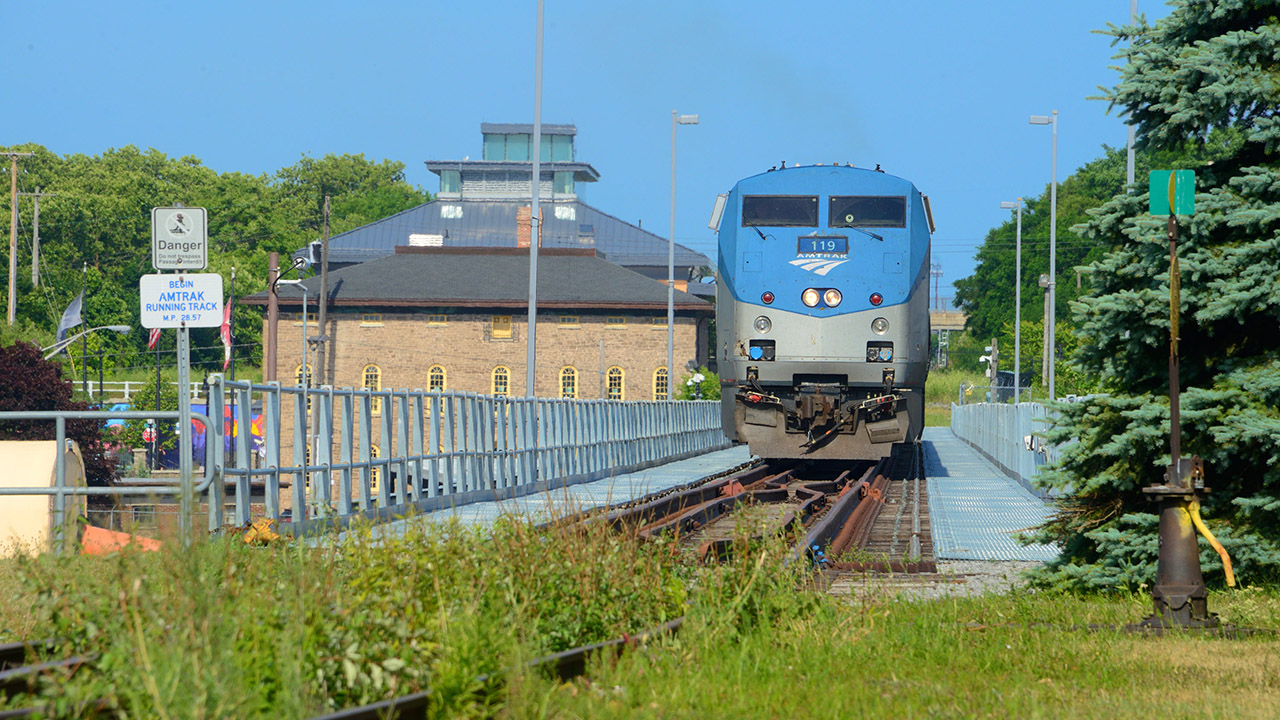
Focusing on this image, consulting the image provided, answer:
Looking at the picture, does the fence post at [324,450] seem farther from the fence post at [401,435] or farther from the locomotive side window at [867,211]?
the locomotive side window at [867,211]

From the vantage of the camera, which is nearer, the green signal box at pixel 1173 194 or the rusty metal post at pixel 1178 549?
the rusty metal post at pixel 1178 549

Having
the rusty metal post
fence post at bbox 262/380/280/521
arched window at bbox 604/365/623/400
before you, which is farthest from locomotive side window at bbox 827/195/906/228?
arched window at bbox 604/365/623/400

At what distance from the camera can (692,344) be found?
240 ft

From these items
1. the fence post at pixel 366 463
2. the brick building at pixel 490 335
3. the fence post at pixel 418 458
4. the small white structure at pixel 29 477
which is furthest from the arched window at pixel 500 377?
the small white structure at pixel 29 477

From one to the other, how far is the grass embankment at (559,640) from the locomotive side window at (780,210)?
1249 centimetres

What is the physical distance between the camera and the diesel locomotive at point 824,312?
65.1ft

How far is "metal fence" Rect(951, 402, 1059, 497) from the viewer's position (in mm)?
19547

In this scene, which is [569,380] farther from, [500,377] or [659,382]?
[659,382]

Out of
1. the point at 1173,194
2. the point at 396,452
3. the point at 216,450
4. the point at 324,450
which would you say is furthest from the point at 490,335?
the point at 1173,194

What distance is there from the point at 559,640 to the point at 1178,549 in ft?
11.7

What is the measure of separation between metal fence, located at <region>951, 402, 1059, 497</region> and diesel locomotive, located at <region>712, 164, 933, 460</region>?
1736mm

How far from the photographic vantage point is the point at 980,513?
17.4 metres

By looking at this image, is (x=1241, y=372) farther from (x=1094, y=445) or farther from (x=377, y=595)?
(x=377, y=595)

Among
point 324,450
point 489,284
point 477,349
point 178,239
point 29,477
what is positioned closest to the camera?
point 178,239
